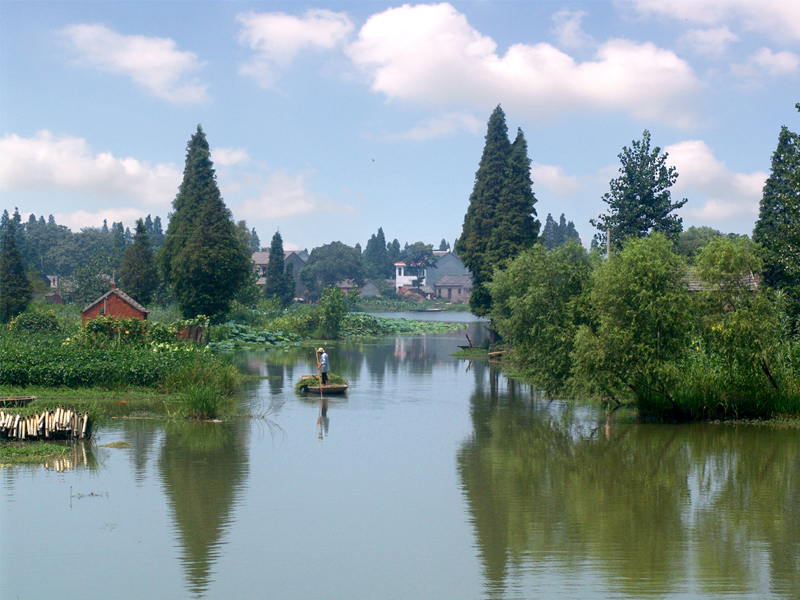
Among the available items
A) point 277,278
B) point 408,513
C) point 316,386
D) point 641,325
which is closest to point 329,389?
point 316,386

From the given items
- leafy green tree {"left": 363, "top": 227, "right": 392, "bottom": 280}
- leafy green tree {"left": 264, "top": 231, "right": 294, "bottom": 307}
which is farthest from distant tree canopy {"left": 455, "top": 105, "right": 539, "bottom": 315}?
leafy green tree {"left": 363, "top": 227, "right": 392, "bottom": 280}

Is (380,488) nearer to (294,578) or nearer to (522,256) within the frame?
(294,578)

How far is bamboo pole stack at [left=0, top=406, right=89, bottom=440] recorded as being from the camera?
1705cm

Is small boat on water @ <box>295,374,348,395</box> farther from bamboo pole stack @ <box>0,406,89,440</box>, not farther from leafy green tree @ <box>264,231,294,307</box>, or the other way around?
leafy green tree @ <box>264,231,294,307</box>

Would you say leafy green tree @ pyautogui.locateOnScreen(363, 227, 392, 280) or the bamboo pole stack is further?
leafy green tree @ pyautogui.locateOnScreen(363, 227, 392, 280)

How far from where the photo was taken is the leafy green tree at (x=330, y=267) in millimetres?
124500

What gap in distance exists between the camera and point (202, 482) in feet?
48.4

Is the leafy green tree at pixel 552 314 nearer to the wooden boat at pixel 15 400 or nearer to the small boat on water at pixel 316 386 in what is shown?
the small boat on water at pixel 316 386

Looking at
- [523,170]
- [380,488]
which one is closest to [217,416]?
[380,488]

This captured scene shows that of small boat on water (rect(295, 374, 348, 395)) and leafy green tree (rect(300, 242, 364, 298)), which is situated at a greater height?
leafy green tree (rect(300, 242, 364, 298))

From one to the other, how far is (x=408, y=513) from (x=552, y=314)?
43.2 ft

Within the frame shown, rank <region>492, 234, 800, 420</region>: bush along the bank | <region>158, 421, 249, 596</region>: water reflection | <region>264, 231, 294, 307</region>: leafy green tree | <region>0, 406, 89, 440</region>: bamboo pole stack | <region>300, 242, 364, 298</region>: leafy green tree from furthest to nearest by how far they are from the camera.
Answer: <region>300, 242, 364, 298</region>: leafy green tree, <region>264, 231, 294, 307</region>: leafy green tree, <region>492, 234, 800, 420</region>: bush along the bank, <region>0, 406, 89, 440</region>: bamboo pole stack, <region>158, 421, 249, 596</region>: water reflection

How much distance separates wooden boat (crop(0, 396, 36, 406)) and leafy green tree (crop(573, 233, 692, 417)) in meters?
14.8

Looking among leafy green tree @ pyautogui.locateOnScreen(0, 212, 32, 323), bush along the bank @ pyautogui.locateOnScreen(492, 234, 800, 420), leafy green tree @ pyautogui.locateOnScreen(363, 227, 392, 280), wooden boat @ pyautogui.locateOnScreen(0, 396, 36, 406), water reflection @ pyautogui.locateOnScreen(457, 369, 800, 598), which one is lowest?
water reflection @ pyautogui.locateOnScreen(457, 369, 800, 598)
